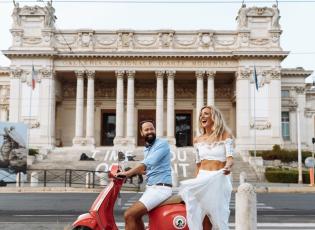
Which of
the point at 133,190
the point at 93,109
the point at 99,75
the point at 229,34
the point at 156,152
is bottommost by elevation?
the point at 133,190

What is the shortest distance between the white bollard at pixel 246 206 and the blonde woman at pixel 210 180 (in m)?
1.07

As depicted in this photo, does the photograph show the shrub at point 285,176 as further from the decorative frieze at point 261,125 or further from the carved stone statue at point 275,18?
the carved stone statue at point 275,18

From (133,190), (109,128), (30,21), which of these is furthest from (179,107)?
(133,190)

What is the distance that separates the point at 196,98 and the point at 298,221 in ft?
141

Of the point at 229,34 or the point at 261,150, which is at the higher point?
the point at 229,34

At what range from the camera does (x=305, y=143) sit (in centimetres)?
5841

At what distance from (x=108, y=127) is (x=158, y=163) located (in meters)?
51.1

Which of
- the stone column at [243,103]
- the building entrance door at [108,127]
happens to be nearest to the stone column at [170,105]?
the stone column at [243,103]

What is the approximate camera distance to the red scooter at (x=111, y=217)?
5832mm

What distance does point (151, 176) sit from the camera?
20.0 ft

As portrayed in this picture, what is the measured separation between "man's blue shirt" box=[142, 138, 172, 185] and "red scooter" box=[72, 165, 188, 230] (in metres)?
0.29

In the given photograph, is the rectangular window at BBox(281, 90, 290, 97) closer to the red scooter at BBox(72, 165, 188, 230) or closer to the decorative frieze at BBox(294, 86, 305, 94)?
the decorative frieze at BBox(294, 86, 305, 94)

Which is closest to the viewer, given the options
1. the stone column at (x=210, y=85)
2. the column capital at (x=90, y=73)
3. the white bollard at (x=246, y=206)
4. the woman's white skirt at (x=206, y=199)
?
the woman's white skirt at (x=206, y=199)

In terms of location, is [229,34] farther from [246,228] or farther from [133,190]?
[246,228]
